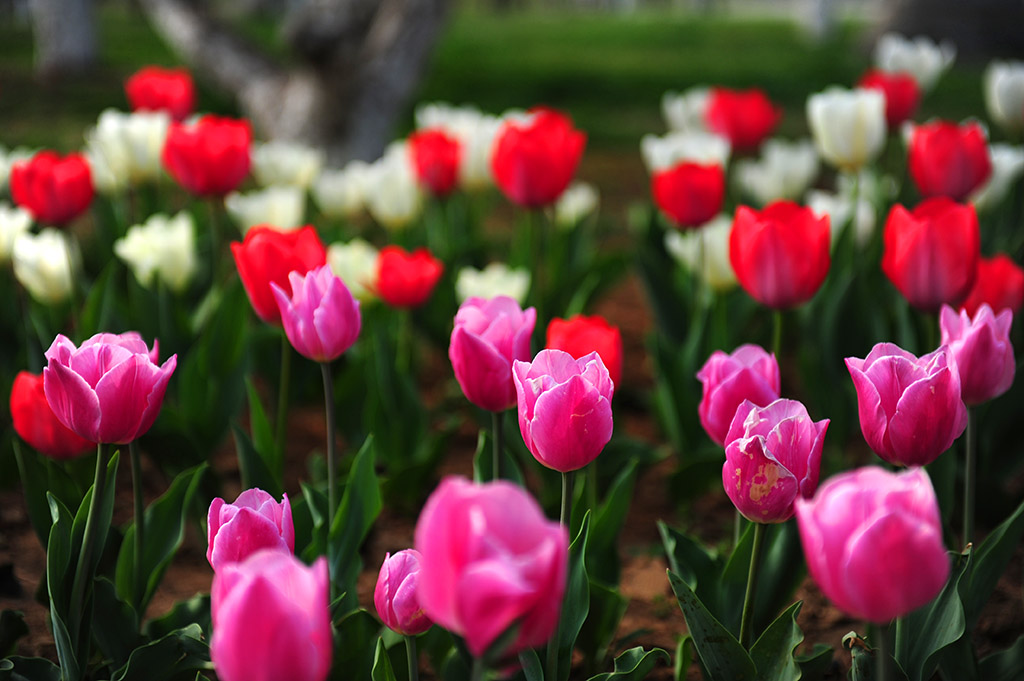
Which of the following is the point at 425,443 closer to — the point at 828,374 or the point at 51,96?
the point at 828,374

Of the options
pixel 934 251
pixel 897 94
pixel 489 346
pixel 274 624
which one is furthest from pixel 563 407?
pixel 897 94

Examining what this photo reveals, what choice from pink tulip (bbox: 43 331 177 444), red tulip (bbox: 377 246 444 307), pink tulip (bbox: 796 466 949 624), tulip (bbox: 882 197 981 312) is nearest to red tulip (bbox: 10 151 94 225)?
red tulip (bbox: 377 246 444 307)

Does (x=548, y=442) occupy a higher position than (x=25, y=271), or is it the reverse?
(x=548, y=442)

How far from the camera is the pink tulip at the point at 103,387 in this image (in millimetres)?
1158

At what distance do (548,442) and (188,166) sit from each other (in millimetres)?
1581

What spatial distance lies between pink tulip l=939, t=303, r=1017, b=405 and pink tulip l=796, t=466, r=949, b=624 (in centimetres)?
53

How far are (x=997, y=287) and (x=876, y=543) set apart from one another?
1171 mm

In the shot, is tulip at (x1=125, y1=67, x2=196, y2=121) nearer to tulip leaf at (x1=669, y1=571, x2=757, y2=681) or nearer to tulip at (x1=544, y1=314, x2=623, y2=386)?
tulip at (x1=544, y1=314, x2=623, y2=386)

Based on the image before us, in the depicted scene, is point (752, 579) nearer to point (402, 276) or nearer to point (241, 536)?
point (241, 536)

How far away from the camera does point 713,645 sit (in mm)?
1248

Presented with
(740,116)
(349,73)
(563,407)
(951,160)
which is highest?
(563,407)

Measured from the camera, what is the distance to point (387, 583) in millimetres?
1133

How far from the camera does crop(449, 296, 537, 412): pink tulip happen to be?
1.27 meters

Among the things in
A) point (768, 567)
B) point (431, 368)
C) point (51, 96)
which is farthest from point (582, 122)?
point (768, 567)
